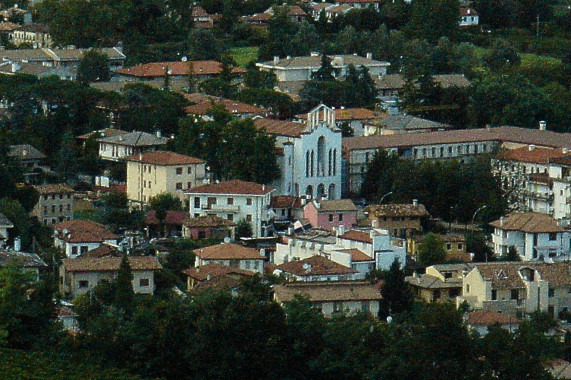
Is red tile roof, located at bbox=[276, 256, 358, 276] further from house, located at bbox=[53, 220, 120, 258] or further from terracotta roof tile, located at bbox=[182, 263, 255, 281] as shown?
house, located at bbox=[53, 220, 120, 258]

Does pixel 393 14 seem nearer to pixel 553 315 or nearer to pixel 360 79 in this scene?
pixel 360 79

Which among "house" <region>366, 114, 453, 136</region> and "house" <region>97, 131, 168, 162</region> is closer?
"house" <region>97, 131, 168, 162</region>

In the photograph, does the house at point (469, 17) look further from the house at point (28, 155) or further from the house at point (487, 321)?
the house at point (487, 321)

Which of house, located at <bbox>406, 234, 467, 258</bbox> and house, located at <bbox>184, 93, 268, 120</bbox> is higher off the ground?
house, located at <bbox>184, 93, 268, 120</bbox>

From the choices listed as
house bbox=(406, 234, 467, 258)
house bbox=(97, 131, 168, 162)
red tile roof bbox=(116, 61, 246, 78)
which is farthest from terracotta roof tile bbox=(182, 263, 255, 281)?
red tile roof bbox=(116, 61, 246, 78)

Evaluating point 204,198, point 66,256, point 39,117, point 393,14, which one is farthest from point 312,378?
point 393,14

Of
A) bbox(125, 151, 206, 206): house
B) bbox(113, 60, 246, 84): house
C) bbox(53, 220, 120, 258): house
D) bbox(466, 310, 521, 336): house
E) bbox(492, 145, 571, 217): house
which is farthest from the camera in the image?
bbox(113, 60, 246, 84): house

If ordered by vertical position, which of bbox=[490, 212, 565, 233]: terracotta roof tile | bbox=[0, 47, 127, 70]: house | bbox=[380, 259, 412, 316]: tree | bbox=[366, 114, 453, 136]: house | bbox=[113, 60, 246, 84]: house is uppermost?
bbox=[0, 47, 127, 70]: house

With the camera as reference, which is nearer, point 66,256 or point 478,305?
point 478,305
